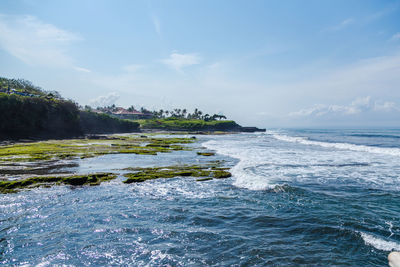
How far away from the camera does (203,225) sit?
10992mm

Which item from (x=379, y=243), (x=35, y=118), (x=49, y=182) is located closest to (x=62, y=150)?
(x=49, y=182)

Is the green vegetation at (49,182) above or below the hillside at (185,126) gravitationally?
below

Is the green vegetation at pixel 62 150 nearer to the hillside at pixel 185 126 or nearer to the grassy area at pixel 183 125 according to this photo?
the hillside at pixel 185 126

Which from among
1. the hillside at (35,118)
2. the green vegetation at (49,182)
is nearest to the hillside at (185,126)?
the hillside at (35,118)

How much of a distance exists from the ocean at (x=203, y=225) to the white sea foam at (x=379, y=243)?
4cm

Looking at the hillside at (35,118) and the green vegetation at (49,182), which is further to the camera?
the hillside at (35,118)

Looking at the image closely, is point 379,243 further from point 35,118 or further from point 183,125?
point 183,125

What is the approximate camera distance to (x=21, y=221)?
11266 mm

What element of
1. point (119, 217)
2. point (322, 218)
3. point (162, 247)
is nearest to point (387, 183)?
point (322, 218)

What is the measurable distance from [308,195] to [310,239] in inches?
252

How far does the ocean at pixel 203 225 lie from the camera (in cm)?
838

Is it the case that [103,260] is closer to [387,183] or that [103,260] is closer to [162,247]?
[162,247]

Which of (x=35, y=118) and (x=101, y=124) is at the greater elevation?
(x=35, y=118)

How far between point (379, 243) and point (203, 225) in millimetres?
6963
